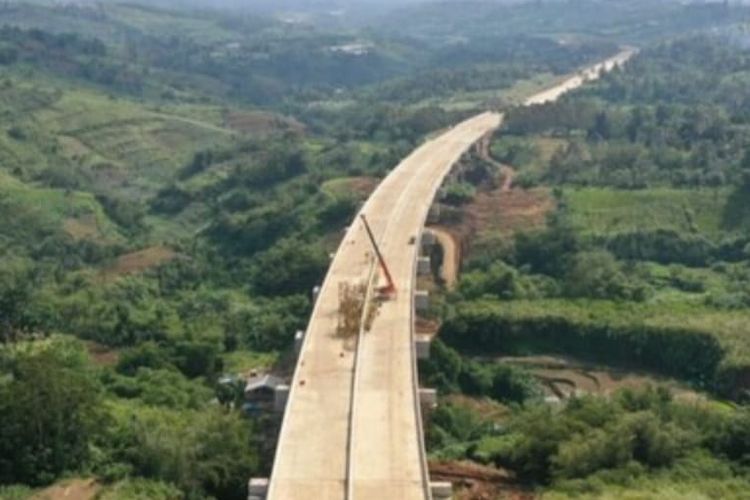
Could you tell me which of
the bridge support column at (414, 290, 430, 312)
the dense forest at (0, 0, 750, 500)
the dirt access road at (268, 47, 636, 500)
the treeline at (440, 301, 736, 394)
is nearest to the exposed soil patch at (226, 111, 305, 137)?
the dense forest at (0, 0, 750, 500)

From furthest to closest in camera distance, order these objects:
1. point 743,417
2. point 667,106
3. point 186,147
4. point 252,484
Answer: point 186,147, point 667,106, point 743,417, point 252,484

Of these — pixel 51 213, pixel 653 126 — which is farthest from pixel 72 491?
pixel 653 126

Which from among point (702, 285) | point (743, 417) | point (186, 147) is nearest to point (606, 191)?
point (702, 285)

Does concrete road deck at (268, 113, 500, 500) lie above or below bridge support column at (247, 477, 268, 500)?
above

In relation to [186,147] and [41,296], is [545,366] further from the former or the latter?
[186,147]

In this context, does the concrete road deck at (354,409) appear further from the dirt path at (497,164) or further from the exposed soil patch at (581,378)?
the dirt path at (497,164)

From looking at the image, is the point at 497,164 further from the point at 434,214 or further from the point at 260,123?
the point at 260,123

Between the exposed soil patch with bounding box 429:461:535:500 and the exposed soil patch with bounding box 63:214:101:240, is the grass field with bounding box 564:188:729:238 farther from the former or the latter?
the exposed soil patch with bounding box 63:214:101:240
